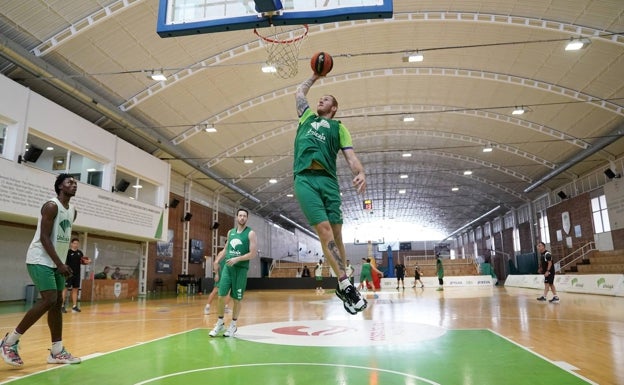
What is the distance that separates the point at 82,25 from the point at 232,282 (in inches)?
446

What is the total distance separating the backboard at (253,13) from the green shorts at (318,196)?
240 centimetres

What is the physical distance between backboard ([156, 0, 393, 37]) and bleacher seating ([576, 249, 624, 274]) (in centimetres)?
2161

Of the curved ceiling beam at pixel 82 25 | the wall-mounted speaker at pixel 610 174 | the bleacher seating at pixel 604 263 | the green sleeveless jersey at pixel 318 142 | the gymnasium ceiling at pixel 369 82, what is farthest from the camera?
the wall-mounted speaker at pixel 610 174

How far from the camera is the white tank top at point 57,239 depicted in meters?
4.60

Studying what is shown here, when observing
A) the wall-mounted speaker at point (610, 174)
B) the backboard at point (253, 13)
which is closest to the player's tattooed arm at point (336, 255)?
the backboard at point (253, 13)

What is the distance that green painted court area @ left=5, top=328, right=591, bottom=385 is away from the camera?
3.81 metres

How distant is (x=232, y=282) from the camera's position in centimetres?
674

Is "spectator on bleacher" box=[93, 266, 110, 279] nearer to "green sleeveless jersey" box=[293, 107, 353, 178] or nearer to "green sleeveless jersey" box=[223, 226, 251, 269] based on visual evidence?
"green sleeveless jersey" box=[223, 226, 251, 269]

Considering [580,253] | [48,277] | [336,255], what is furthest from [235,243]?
[580,253]

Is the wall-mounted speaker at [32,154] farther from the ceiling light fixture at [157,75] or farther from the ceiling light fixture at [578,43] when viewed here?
the ceiling light fixture at [578,43]

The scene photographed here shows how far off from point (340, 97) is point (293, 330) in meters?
16.4

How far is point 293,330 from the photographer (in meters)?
7.28

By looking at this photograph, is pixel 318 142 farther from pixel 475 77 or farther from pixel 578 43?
pixel 475 77

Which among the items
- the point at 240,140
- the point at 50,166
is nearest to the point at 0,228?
the point at 50,166
